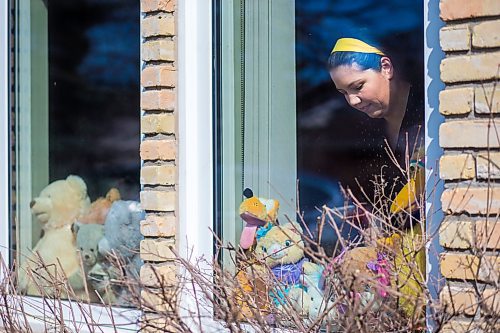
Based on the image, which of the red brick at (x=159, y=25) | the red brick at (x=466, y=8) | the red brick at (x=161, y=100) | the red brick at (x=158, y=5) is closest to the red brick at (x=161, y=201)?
the red brick at (x=161, y=100)

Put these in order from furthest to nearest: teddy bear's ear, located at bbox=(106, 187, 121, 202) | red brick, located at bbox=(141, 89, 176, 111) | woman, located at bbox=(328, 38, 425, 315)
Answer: teddy bear's ear, located at bbox=(106, 187, 121, 202) < red brick, located at bbox=(141, 89, 176, 111) < woman, located at bbox=(328, 38, 425, 315)

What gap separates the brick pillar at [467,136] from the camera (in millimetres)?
2764

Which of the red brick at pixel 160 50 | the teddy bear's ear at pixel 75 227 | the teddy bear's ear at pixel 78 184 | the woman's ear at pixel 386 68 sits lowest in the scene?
the teddy bear's ear at pixel 75 227

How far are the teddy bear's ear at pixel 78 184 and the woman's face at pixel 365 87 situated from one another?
147 cm

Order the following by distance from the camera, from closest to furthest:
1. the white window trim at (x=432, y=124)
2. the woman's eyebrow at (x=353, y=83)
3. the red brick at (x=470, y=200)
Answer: the red brick at (x=470, y=200), the white window trim at (x=432, y=124), the woman's eyebrow at (x=353, y=83)

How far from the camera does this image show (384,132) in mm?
3320

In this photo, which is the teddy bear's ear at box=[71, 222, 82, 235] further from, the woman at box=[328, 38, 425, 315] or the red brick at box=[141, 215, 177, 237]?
the woman at box=[328, 38, 425, 315]

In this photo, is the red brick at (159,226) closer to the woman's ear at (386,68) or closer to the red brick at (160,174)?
the red brick at (160,174)

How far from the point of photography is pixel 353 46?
3.39m

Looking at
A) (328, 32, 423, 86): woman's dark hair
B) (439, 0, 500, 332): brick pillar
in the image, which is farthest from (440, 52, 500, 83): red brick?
(328, 32, 423, 86): woman's dark hair

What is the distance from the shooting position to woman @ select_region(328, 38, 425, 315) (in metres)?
3.17

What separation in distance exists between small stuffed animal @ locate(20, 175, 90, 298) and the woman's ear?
1.68 metres

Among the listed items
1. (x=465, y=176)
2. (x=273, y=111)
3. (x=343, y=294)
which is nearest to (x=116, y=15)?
(x=273, y=111)

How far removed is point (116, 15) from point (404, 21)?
152 cm
